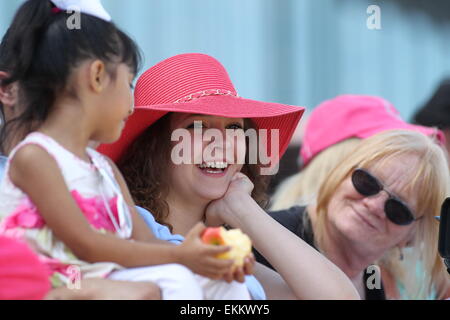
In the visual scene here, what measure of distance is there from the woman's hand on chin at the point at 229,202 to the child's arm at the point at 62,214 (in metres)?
0.51

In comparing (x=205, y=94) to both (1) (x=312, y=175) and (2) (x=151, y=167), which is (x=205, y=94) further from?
(1) (x=312, y=175)

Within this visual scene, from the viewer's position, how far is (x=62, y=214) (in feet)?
3.55

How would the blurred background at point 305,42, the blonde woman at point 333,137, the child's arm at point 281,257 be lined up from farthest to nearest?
the blurred background at point 305,42, the blonde woman at point 333,137, the child's arm at point 281,257

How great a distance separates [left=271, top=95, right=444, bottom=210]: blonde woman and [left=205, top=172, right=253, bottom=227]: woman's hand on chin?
97cm

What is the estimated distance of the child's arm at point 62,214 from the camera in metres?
1.08

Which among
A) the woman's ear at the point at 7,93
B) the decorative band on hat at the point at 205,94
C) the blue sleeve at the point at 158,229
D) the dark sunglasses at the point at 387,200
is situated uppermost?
the woman's ear at the point at 7,93

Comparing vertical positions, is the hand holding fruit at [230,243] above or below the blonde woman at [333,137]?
above

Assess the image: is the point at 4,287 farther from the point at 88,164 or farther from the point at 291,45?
the point at 291,45

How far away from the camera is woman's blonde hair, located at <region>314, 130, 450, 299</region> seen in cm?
211

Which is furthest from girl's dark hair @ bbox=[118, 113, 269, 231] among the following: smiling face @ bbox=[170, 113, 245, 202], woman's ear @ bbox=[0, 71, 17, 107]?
A: woman's ear @ bbox=[0, 71, 17, 107]

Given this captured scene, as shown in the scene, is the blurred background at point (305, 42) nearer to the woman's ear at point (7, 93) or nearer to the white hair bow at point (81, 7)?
the woman's ear at point (7, 93)

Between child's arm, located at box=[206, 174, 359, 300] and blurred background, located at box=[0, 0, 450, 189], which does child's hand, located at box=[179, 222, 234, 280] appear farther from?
blurred background, located at box=[0, 0, 450, 189]

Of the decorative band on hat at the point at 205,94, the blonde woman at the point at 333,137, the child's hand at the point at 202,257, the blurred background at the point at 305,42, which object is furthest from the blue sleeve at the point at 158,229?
the blurred background at the point at 305,42

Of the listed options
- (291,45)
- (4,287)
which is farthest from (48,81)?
(291,45)
